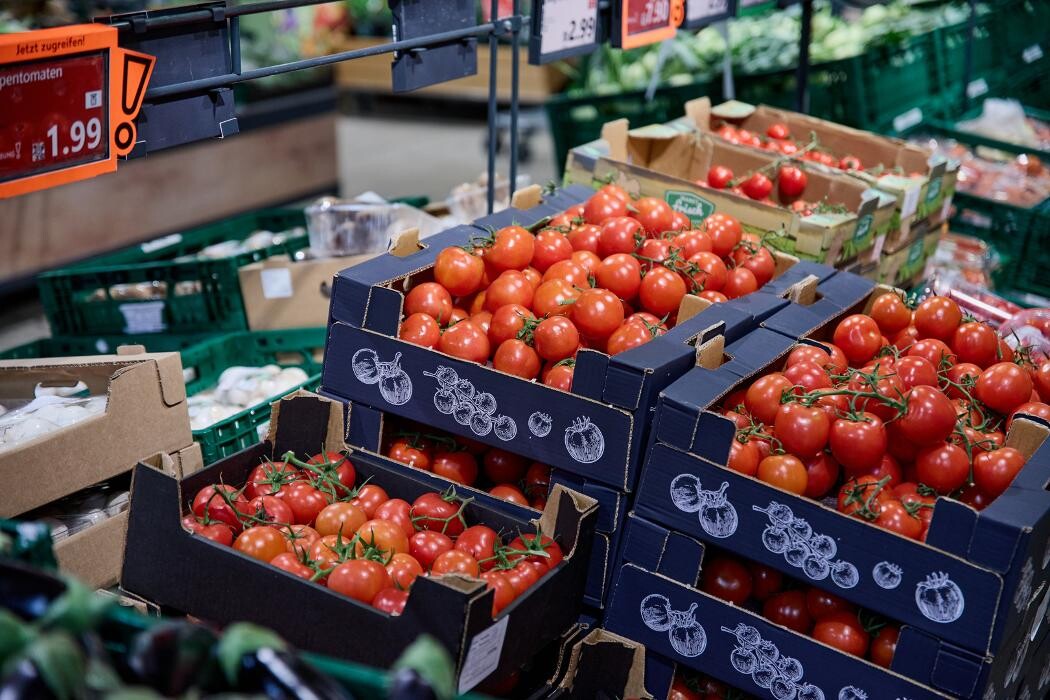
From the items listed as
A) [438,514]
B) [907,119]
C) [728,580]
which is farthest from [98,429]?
[907,119]

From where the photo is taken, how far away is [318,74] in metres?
7.49

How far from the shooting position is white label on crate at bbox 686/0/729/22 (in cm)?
356

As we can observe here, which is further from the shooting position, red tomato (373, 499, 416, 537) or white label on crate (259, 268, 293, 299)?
white label on crate (259, 268, 293, 299)

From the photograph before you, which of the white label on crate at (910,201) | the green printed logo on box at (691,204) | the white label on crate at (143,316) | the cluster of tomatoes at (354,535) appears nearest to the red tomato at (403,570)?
the cluster of tomatoes at (354,535)

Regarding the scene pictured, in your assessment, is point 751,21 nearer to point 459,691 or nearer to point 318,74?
point 318,74

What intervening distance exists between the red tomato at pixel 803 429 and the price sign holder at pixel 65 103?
1422mm

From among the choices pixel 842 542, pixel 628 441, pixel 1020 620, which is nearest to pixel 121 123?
pixel 628 441

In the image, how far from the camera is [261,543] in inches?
80.0

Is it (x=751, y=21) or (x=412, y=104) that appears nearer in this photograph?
(x=751, y=21)

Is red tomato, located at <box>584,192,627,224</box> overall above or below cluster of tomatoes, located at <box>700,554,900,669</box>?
above

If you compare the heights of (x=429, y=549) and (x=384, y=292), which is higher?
(x=384, y=292)

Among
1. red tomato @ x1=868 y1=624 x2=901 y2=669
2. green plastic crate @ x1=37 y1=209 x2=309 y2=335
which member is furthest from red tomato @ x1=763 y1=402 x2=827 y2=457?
green plastic crate @ x1=37 y1=209 x2=309 y2=335

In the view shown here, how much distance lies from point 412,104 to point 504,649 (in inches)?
359

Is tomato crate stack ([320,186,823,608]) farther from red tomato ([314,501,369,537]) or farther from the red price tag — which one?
the red price tag
